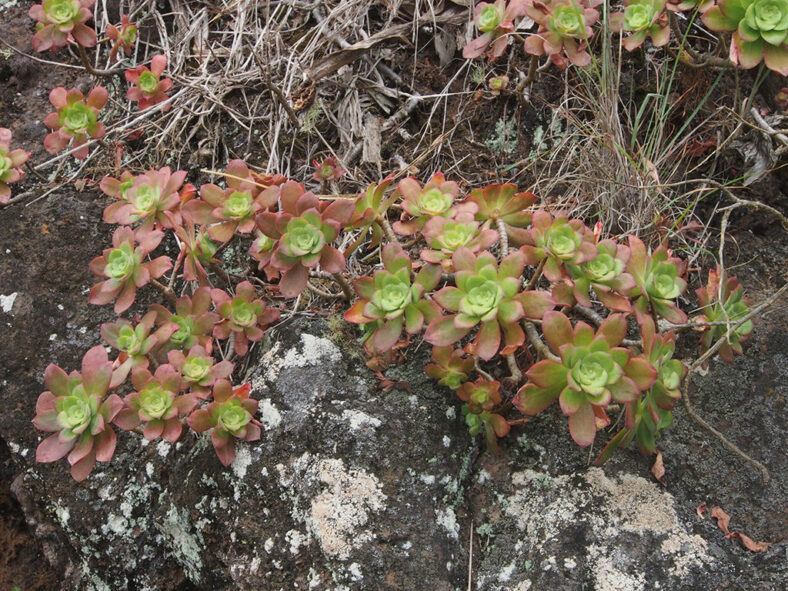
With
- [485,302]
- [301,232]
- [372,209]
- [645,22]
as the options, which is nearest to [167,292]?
[301,232]

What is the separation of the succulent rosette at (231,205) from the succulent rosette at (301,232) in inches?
6.7

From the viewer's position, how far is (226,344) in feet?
7.26

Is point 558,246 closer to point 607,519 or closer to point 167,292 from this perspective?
point 607,519

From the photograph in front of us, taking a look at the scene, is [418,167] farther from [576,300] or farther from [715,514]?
[715,514]

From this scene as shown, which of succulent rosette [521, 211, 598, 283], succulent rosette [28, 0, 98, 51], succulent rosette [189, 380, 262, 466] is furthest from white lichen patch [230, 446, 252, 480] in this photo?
succulent rosette [28, 0, 98, 51]

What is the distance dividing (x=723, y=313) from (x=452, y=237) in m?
0.76

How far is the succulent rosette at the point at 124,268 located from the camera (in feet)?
6.26

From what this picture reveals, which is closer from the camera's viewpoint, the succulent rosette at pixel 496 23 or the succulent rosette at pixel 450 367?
the succulent rosette at pixel 450 367

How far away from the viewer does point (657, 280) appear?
1.76 meters

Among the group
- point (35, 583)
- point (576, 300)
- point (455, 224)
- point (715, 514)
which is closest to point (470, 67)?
point (455, 224)

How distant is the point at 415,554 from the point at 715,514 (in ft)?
2.52

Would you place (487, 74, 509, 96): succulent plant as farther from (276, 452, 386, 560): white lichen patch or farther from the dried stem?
(276, 452, 386, 560): white lichen patch

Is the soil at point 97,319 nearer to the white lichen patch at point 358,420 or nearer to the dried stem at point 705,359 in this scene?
the dried stem at point 705,359

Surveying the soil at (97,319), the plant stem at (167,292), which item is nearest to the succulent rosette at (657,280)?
the soil at (97,319)
